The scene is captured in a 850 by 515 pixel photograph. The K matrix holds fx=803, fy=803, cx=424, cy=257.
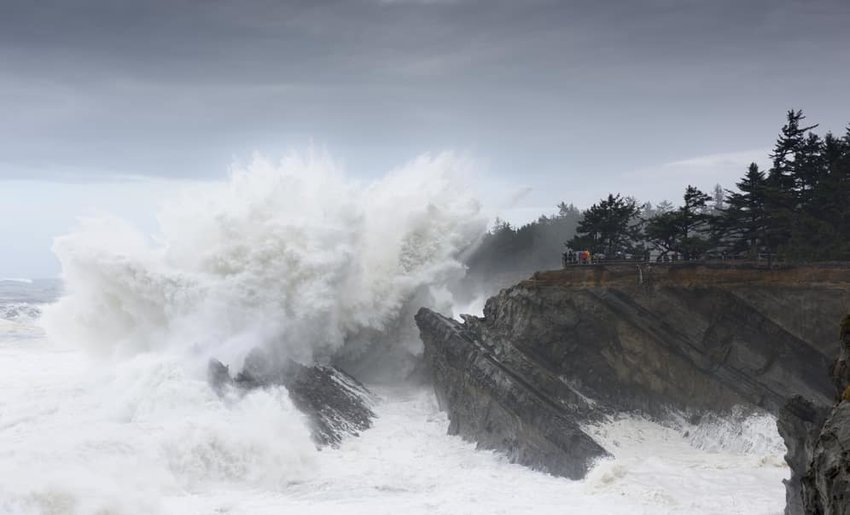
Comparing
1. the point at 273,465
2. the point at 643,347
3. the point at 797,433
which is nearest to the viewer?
the point at 797,433

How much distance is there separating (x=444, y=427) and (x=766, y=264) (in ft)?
35.0

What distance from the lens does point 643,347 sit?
23.5m

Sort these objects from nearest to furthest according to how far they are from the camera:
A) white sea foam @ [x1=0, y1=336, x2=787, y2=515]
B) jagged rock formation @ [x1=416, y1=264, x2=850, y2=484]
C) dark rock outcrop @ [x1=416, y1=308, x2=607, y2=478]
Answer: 1. white sea foam @ [x1=0, y1=336, x2=787, y2=515]
2. dark rock outcrop @ [x1=416, y1=308, x2=607, y2=478]
3. jagged rock formation @ [x1=416, y1=264, x2=850, y2=484]

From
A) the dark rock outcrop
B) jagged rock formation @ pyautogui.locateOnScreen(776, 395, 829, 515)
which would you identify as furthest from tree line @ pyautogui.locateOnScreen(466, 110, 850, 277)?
jagged rock formation @ pyautogui.locateOnScreen(776, 395, 829, 515)

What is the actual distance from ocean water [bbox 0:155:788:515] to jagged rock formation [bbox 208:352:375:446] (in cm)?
50

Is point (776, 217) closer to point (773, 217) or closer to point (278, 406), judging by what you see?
point (773, 217)

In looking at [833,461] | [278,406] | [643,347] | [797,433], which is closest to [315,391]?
[278,406]

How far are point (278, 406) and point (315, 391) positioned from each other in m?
2.21

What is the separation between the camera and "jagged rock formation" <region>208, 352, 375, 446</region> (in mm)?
23516

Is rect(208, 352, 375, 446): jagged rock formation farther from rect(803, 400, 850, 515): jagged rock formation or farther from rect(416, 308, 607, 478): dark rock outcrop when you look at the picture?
rect(803, 400, 850, 515): jagged rock formation

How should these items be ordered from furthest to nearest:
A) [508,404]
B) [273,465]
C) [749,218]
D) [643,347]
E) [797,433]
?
[749,218] < [643,347] < [508,404] < [273,465] < [797,433]

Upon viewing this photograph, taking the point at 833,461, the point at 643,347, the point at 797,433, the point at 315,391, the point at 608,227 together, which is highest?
the point at 608,227

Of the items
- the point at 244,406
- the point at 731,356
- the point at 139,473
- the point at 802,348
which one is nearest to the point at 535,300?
the point at 731,356

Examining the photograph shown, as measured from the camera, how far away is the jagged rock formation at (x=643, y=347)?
22.5 meters
